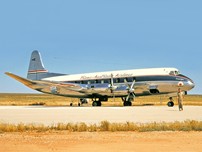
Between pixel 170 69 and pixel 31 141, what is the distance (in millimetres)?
33707

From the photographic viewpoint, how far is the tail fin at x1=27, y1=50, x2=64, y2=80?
59050mm

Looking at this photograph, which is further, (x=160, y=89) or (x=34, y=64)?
(x=34, y=64)

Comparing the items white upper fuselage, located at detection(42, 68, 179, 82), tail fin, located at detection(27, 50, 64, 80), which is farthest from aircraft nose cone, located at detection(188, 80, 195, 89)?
tail fin, located at detection(27, 50, 64, 80)

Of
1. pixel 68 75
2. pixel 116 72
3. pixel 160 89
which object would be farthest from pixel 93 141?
pixel 68 75

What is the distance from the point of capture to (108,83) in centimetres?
5000

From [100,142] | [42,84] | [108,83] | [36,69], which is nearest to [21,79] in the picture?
[42,84]

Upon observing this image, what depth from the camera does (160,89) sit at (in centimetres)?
4547

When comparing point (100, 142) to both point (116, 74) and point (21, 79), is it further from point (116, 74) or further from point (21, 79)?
point (21, 79)

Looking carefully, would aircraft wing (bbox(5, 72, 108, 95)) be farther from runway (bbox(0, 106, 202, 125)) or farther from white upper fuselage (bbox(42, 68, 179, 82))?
runway (bbox(0, 106, 202, 125))

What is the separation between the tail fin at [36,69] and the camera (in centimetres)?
5905

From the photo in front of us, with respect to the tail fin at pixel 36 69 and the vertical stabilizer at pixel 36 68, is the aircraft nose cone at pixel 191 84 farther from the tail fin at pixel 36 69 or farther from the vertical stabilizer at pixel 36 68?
the vertical stabilizer at pixel 36 68

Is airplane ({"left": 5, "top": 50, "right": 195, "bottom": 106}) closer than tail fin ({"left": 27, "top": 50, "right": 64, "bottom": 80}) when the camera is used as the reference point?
Yes

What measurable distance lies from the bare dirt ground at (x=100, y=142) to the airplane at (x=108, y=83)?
2796cm

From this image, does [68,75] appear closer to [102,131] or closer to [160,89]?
[160,89]
